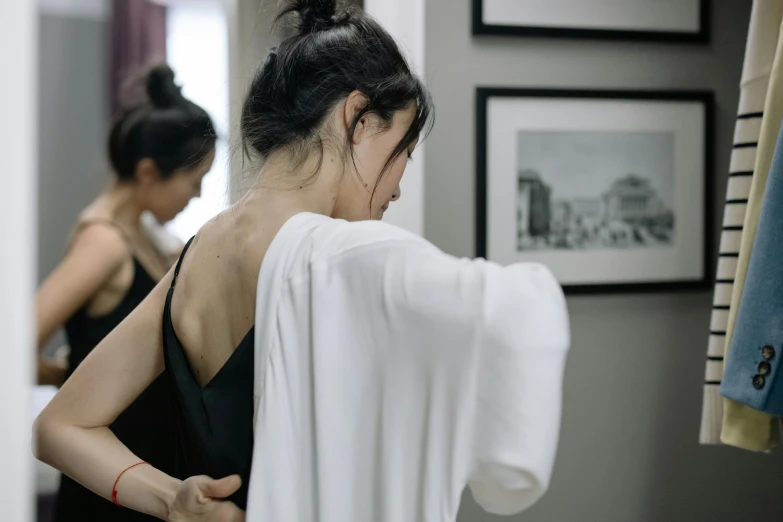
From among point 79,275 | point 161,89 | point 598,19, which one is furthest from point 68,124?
point 598,19

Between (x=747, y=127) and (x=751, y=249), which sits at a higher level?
(x=747, y=127)

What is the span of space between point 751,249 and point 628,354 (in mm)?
587

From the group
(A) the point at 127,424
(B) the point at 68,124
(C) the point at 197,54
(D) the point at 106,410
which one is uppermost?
(C) the point at 197,54

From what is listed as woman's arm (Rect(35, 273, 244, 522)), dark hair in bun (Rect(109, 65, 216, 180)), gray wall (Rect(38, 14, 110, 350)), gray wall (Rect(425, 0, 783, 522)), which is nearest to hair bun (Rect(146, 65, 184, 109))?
dark hair in bun (Rect(109, 65, 216, 180))

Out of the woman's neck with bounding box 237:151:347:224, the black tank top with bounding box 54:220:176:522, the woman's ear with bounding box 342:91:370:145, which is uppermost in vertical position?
the woman's ear with bounding box 342:91:370:145

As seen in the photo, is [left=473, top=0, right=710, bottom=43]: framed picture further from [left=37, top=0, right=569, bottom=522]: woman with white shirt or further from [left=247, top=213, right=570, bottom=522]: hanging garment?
[left=247, top=213, right=570, bottom=522]: hanging garment

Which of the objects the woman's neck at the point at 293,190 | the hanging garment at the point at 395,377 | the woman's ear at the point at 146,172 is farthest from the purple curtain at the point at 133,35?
the hanging garment at the point at 395,377

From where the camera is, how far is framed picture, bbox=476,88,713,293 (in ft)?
5.45

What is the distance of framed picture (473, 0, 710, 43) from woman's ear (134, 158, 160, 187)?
0.89 meters

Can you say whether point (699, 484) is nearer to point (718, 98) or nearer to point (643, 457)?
point (643, 457)

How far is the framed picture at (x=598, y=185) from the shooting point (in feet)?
5.45

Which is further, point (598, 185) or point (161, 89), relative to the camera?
point (161, 89)

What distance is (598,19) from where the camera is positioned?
1686 millimetres

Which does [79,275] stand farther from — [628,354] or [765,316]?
[765,316]
